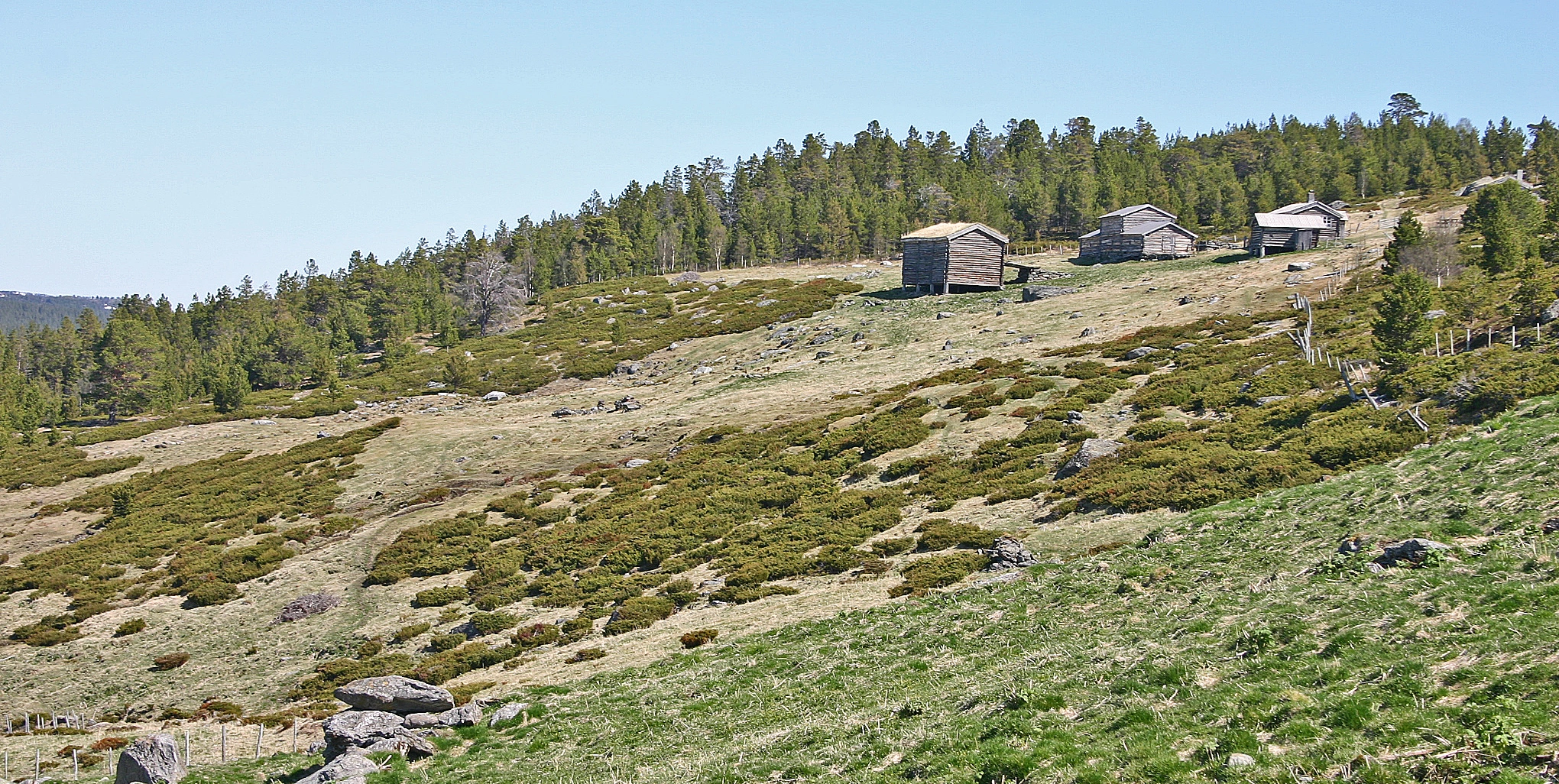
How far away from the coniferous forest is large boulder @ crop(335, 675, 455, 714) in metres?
87.4

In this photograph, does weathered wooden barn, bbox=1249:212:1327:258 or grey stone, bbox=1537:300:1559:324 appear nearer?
grey stone, bbox=1537:300:1559:324

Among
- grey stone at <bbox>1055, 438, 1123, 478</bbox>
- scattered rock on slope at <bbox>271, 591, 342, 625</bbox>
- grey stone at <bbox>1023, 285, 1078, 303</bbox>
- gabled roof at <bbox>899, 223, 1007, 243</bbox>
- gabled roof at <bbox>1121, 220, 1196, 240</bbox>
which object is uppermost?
gabled roof at <bbox>899, 223, 1007, 243</bbox>

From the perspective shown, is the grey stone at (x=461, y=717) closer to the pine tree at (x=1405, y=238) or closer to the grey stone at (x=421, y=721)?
the grey stone at (x=421, y=721)

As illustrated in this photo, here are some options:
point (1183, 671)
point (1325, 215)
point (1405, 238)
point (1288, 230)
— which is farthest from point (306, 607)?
point (1325, 215)

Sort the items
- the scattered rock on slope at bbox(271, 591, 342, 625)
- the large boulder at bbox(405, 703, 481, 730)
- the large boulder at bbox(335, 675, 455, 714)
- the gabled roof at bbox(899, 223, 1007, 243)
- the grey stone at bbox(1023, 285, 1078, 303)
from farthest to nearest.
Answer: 1. the gabled roof at bbox(899, 223, 1007, 243)
2. the grey stone at bbox(1023, 285, 1078, 303)
3. the scattered rock on slope at bbox(271, 591, 342, 625)
4. the large boulder at bbox(335, 675, 455, 714)
5. the large boulder at bbox(405, 703, 481, 730)

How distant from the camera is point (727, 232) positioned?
527 feet

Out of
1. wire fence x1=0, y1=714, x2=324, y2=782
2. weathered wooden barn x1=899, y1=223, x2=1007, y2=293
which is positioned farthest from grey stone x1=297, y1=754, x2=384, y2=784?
weathered wooden barn x1=899, y1=223, x2=1007, y2=293

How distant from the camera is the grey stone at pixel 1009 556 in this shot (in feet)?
94.7

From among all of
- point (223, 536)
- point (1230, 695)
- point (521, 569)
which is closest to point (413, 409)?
point (223, 536)

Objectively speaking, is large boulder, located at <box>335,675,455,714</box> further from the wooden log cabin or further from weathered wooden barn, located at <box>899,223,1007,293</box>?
the wooden log cabin

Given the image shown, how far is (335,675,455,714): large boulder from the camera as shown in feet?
76.9

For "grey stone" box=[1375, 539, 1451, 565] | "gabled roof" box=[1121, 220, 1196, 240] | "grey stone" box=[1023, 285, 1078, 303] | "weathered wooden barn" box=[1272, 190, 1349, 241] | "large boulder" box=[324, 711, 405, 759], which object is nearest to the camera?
"grey stone" box=[1375, 539, 1451, 565]

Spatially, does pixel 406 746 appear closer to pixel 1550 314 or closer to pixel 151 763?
pixel 151 763

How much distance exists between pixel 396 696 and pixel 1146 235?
293ft
